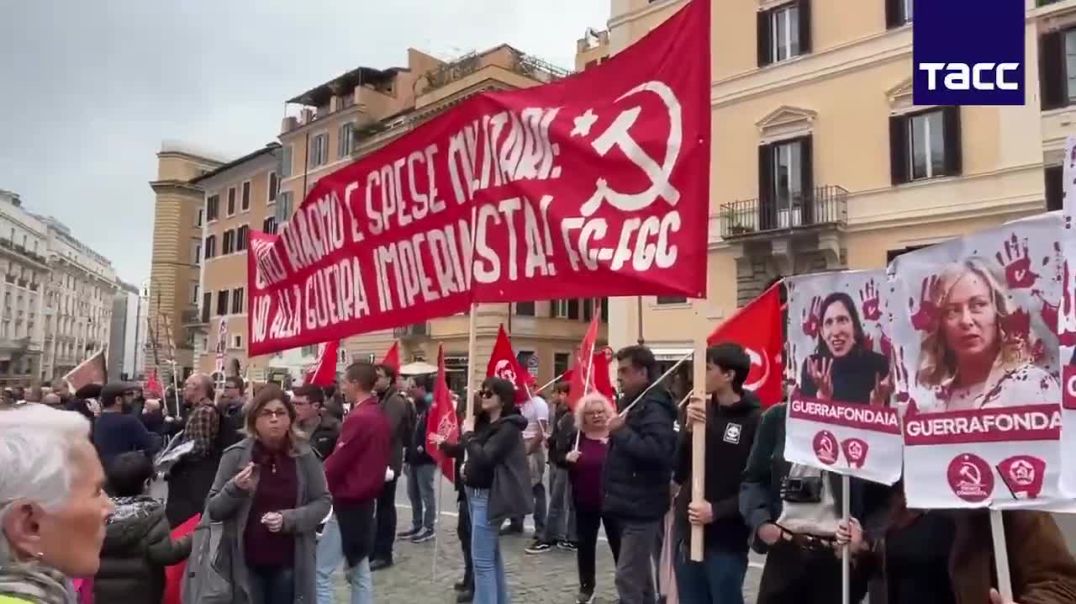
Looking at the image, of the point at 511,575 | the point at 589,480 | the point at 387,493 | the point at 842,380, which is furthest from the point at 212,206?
the point at 842,380

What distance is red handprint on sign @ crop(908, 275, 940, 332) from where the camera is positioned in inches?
120

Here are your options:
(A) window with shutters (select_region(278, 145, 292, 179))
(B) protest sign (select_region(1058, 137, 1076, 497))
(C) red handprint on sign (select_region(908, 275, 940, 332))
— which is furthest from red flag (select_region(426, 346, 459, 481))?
(A) window with shutters (select_region(278, 145, 292, 179))

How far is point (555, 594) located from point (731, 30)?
20.0 metres

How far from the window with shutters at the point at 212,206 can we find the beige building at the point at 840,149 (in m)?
33.9

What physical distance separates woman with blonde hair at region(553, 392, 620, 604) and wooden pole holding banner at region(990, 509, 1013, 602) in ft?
13.0

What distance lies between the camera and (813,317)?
3934 millimetres

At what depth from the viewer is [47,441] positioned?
1836 millimetres

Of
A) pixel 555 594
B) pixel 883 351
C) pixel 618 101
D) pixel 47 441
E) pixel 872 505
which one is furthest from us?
pixel 555 594

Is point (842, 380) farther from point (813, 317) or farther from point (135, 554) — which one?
point (135, 554)

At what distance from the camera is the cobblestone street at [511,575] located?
7055 millimetres

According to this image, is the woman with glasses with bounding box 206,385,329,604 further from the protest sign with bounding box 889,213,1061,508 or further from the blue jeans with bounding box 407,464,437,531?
the blue jeans with bounding box 407,464,437,531

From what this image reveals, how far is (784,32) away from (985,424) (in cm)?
2193

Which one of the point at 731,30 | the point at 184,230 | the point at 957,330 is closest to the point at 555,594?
the point at 957,330

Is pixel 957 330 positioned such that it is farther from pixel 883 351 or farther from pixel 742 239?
pixel 742 239
